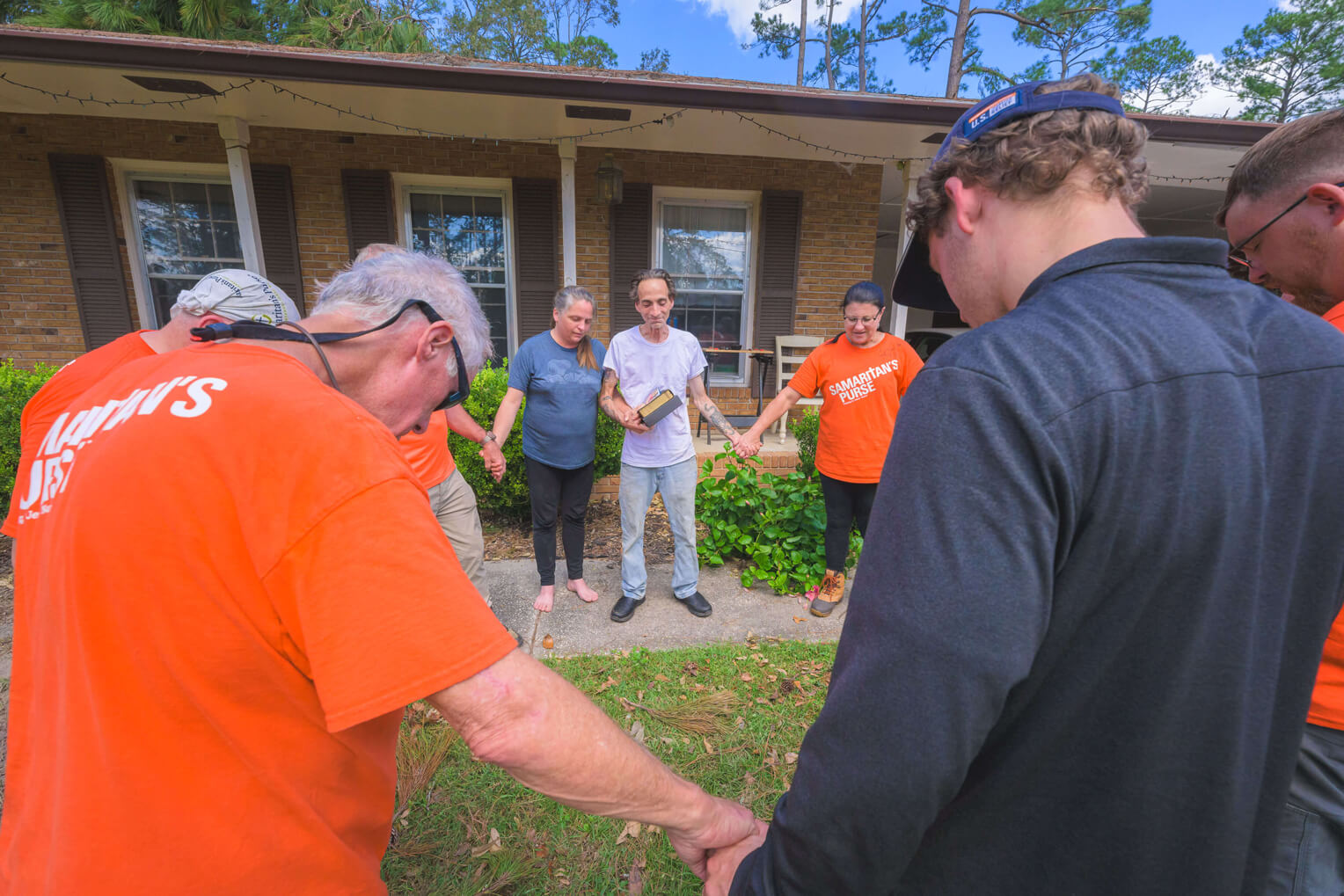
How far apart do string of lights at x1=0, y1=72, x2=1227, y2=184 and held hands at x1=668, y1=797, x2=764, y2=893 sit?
6019 mm

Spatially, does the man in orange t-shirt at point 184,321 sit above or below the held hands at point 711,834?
above

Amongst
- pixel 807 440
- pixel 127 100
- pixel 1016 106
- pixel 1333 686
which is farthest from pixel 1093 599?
pixel 127 100

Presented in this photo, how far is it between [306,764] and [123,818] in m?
0.22

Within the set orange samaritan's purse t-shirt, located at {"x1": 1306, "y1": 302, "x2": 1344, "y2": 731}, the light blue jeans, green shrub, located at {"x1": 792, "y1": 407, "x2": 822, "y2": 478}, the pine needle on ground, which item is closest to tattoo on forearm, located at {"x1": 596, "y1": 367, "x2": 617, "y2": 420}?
the light blue jeans

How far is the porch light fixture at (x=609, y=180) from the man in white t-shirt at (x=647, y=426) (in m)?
3.59

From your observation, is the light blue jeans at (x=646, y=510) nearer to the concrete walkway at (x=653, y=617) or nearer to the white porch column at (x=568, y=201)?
the concrete walkway at (x=653, y=617)

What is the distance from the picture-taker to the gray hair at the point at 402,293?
1.28 meters

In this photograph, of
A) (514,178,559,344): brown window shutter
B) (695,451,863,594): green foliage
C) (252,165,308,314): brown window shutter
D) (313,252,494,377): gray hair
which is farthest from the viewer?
(514,178,559,344): brown window shutter

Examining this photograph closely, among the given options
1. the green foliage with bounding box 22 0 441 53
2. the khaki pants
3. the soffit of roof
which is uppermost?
the green foliage with bounding box 22 0 441 53

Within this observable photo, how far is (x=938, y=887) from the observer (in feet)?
2.85

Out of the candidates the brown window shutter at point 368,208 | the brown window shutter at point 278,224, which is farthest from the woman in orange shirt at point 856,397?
the brown window shutter at point 278,224

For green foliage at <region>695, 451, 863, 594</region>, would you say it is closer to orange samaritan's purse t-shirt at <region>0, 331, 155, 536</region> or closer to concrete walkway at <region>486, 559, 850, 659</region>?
concrete walkway at <region>486, 559, 850, 659</region>

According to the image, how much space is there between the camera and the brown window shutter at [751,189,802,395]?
7656mm

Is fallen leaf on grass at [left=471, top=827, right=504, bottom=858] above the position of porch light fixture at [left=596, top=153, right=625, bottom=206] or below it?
below
